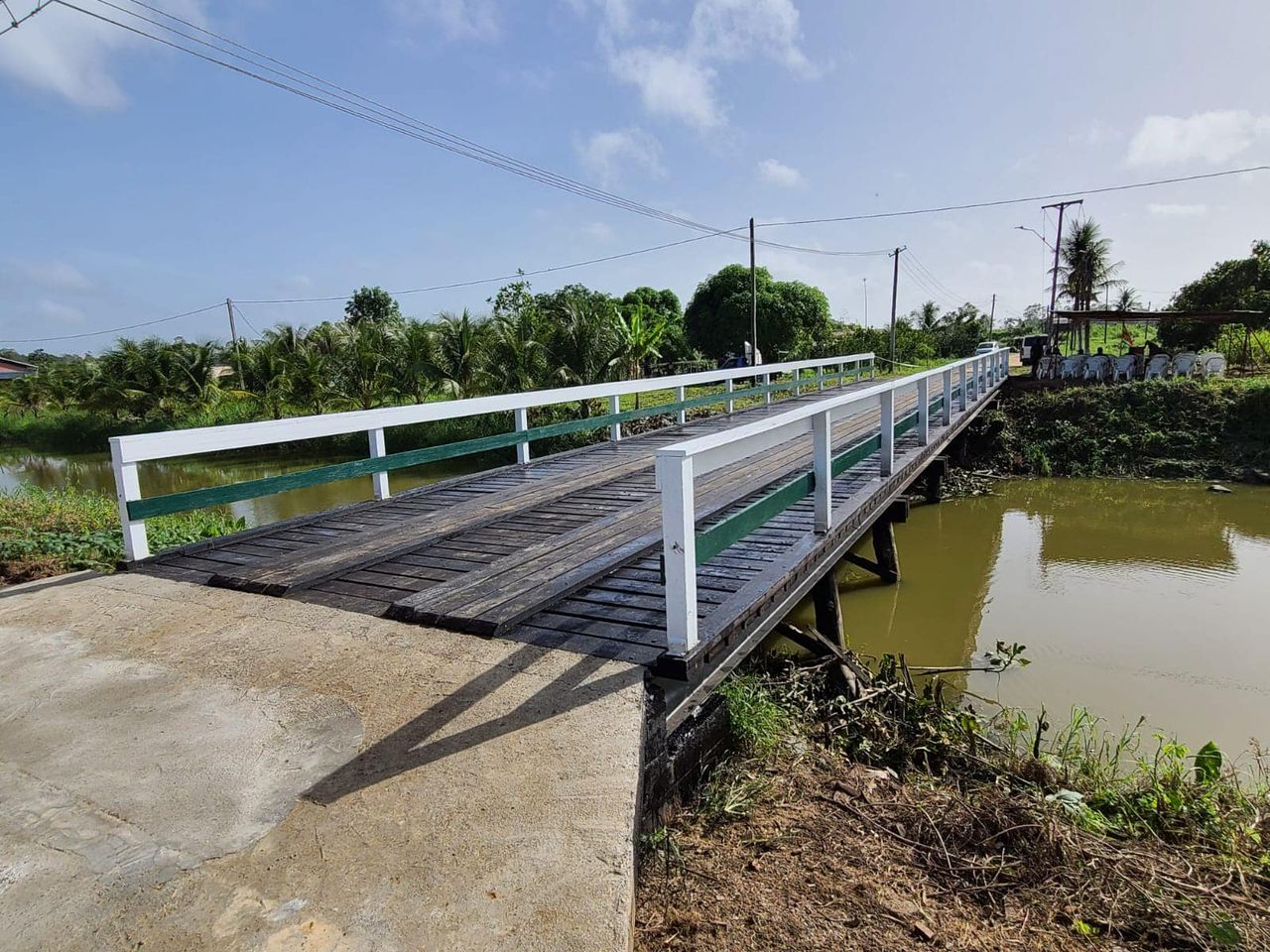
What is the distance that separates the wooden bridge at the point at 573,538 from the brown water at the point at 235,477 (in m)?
9.47

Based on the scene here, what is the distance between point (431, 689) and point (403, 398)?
954 inches

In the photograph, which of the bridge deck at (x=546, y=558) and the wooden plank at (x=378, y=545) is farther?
the wooden plank at (x=378, y=545)

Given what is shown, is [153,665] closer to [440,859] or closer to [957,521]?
[440,859]

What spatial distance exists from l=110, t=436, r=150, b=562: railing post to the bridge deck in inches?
6.1

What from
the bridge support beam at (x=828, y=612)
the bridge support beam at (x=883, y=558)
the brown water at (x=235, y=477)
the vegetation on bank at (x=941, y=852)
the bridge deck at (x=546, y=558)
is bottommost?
the brown water at (x=235, y=477)

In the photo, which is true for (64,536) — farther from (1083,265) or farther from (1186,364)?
(1083,265)

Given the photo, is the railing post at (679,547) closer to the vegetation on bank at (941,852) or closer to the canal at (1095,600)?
the vegetation on bank at (941,852)

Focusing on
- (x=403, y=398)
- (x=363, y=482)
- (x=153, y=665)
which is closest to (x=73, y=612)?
(x=153, y=665)

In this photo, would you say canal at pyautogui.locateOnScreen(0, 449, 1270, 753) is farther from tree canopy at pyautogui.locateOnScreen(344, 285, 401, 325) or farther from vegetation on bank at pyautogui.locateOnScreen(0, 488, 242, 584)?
tree canopy at pyautogui.locateOnScreen(344, 285, 401, 325)

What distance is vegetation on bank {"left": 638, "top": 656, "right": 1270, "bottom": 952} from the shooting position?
235 centimetres

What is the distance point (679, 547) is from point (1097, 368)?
21437mm

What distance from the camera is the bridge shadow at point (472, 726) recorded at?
8.34 ft

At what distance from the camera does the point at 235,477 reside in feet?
73.4

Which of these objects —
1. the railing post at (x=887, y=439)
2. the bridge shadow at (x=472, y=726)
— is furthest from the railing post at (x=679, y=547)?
the railing post at (x=887, y=439)
